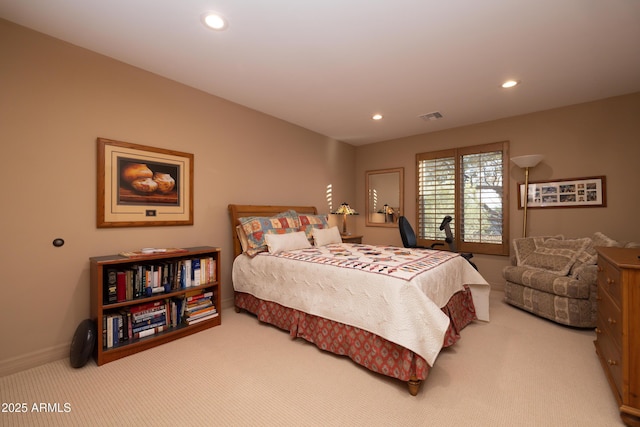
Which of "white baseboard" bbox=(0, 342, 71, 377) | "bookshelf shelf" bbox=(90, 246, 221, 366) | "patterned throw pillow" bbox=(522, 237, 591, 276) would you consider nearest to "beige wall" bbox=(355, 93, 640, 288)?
"patterned throw pillow" bbox=(522, 237, 591, 276)

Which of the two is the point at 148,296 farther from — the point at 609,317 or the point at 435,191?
the point at 435,191

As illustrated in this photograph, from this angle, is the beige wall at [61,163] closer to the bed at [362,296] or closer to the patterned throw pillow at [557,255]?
the bed at [362,296]

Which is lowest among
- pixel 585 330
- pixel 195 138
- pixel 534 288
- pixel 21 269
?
pixel 585 330

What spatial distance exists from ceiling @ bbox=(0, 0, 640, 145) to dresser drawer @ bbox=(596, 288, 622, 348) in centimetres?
211

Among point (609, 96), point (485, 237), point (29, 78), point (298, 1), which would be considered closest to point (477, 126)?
point (609, 96)

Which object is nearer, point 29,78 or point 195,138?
point 29,78

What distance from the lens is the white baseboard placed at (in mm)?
2068

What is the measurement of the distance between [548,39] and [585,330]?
9.51ft

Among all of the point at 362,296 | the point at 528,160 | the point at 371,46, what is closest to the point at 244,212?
the point at 362,296

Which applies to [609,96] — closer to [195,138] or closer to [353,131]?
[353,131]

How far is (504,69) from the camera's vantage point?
277cm

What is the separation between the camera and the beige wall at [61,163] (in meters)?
2.12

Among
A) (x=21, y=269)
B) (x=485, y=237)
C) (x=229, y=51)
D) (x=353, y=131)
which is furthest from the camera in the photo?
(x=353, y=131)

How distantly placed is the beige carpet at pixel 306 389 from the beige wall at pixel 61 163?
479mm
